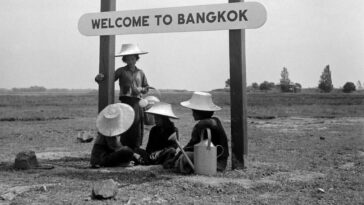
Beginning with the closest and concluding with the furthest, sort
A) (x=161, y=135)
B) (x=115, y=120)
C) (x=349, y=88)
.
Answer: (x=115, y=120)
(x=161, y=135)
(x=349, y=88)

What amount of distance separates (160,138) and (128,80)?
1198 millimetres

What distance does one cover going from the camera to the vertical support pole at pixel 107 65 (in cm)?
702

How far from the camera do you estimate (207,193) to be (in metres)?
4.88

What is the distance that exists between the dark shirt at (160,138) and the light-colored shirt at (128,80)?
2.77ft

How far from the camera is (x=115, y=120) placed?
6.32 m

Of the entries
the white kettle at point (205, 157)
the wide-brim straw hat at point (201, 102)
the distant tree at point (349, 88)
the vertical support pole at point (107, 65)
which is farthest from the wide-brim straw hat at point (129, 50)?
the distant tree at point (349, 88)

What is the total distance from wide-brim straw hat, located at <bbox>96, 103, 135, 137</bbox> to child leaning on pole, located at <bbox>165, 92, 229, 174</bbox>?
94 cm

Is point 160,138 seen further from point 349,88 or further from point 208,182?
point 349,88

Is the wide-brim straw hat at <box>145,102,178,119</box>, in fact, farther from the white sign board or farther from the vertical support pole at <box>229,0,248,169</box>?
the white sign board

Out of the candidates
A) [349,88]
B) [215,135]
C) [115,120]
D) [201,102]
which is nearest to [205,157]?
[215,135]

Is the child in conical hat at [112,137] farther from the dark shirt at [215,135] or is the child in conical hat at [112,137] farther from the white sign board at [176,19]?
the white sign board at [176,19]

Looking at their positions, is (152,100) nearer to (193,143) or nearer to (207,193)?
(193,143)

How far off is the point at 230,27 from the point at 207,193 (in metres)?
2.52

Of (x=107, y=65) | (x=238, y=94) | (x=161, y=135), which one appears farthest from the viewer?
(x=107, y=65)
